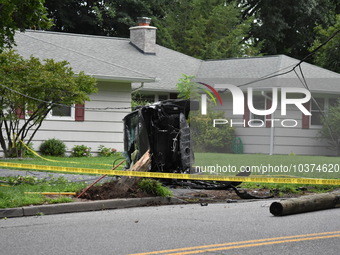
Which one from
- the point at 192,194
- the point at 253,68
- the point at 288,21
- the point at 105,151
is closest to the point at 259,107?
the point at 192,194

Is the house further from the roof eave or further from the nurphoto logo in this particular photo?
the nurphoto logo

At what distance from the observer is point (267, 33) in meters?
42.5

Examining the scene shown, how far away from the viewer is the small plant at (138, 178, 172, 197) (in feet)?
40.9

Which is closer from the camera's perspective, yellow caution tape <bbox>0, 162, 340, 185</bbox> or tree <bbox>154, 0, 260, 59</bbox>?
yellow caution tape <bbox>0, 162, 340, 185</bbox>

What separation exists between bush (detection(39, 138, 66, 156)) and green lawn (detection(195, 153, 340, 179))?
11.6 m

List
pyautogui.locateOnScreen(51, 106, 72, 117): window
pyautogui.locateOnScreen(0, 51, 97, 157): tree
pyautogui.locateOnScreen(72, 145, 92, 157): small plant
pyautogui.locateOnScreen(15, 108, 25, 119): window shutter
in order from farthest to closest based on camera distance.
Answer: pyautogui.locateOnScreen(72, 145, 92, 157): small plant, pyautogui.locateOnScreen(51, 106, 72, 117): window, pyautogui.locateOnScreen(15, 108, 25, 119): window shutter, pyautogui.locateOnScreen(0, 51, 97, 157): tree

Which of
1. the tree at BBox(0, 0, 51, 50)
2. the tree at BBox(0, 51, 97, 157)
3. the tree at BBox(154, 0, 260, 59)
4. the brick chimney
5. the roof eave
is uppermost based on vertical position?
the tree at BBox(154, 0, 260, 59)

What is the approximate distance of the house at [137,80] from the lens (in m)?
12.9

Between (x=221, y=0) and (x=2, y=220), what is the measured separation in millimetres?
34223

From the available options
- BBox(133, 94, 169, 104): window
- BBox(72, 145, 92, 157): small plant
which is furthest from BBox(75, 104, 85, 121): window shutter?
BBox(133, 94, 169, 104): window

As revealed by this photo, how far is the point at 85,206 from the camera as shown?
11281mm

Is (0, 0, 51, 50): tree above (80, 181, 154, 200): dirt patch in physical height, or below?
above

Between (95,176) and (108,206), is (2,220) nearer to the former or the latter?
(108,206)

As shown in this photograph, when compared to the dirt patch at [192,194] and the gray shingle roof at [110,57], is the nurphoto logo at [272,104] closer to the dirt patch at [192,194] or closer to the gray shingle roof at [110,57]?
the dirt patch at [192,194]
